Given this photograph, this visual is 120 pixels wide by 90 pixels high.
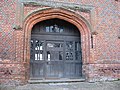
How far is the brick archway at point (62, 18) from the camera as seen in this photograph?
7816 millimetres

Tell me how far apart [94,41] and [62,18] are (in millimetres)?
2107

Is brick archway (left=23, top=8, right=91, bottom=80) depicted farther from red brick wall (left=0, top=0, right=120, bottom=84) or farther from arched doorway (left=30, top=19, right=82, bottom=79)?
arched doorway (left=30, top=19, right=82, bottom=79)

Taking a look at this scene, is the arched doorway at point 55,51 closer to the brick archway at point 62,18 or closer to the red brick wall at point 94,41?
the brick archway at point 62,18

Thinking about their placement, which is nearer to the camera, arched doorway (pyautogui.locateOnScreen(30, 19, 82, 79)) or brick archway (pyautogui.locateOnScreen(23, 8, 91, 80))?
brick archway (pyautogui.locateOnScreen(23, 8, 91, 80))

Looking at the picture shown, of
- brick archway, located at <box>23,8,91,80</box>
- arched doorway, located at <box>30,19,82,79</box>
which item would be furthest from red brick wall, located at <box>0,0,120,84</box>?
arched doorway, located at <box>30,19,82,79</box>

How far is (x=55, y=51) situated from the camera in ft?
30.5

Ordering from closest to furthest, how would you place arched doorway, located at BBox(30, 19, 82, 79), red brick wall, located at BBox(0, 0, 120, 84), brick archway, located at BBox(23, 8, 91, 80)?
red brick wall, located at BBox(0, 0, 120, 84) → brick archway, located at BBox(23, 8, 91, 80) → arched doorway, located at BBox(30, 19, 82, 79)

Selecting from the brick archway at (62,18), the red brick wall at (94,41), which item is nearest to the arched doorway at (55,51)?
the brick archway at (62,18)

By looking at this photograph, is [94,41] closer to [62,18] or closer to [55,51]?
[62,18]

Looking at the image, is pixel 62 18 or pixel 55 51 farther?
pixel 55 51

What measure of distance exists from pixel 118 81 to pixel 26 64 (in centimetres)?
488

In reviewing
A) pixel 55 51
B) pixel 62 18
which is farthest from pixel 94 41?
pixel 55 51

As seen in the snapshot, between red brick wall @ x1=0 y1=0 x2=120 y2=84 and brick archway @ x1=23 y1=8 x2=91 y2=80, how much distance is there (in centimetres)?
21

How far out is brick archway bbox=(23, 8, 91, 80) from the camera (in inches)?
308
